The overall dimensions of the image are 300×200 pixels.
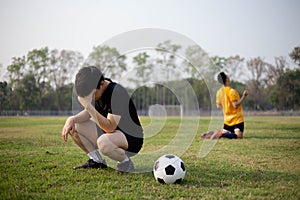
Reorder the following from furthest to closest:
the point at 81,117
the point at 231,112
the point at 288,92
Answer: the point at 288,92 < the point at 231,112 < the point at 81,117

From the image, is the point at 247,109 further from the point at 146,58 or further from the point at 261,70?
the point at 146,58

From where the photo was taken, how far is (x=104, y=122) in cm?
380

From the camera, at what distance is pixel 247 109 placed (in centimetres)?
4928

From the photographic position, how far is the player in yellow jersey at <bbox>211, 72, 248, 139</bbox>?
919 cm

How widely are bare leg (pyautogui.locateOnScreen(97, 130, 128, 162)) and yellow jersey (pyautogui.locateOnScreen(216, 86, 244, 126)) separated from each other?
19.6 feet

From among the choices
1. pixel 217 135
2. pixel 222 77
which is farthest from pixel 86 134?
pixel 222 77

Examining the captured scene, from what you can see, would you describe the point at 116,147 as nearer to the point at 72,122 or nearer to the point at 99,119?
the point at 99,119

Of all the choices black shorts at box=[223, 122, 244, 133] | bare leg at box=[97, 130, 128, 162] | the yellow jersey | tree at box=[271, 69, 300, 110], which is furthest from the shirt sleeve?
tree at box=[271, 69, 300, 110]

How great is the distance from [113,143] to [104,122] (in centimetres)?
36

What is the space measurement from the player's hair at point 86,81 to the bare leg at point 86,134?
0.77 metres

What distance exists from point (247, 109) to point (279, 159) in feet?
149

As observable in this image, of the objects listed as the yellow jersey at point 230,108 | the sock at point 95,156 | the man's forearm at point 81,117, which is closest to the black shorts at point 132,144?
the sock at point 95,156

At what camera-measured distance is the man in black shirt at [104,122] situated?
3.71 meters

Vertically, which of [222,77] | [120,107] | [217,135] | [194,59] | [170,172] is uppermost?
[194,59]
